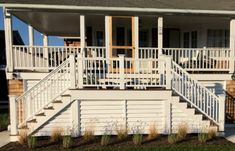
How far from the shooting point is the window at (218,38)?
1377 cm

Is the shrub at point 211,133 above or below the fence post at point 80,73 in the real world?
below

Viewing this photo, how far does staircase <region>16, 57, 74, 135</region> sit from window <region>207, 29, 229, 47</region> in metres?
8.00

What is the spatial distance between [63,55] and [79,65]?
173 inches

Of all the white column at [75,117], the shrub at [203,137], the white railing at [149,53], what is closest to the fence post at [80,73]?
the white column at [75,117]

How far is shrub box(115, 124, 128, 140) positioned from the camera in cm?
818

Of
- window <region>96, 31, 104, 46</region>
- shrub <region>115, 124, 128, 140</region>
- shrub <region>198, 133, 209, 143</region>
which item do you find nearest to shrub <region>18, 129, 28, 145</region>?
shrub <region>115, 124, 128, 140</region>

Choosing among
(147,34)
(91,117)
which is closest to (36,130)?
(91,117)

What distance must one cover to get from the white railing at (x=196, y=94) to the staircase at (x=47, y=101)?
11.2 ft

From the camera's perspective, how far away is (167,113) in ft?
28.2

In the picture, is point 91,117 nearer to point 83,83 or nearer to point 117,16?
point 83,83

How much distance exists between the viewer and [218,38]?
13.8 meters

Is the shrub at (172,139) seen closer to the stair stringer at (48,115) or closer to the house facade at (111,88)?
the house facade at (111,88)

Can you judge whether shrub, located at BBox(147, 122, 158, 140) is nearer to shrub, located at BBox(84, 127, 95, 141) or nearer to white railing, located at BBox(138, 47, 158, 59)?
shrub, located at BBox(84, 127, 95, 141)

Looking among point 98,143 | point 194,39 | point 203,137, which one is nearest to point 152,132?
point 203,137
